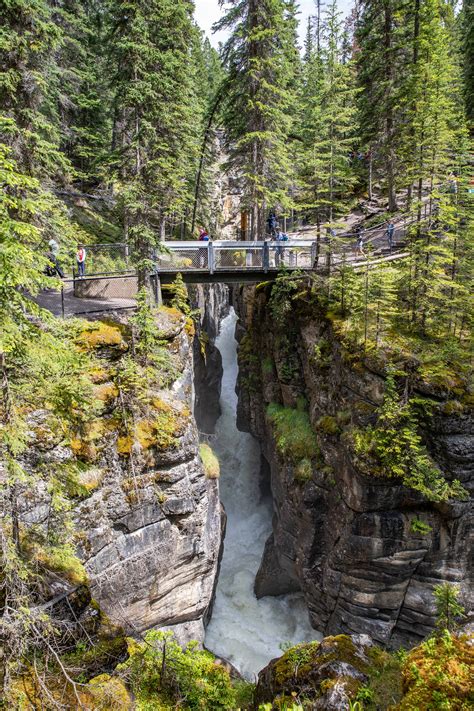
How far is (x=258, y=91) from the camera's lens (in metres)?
17.0

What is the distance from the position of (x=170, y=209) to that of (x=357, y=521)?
13222 millimetres

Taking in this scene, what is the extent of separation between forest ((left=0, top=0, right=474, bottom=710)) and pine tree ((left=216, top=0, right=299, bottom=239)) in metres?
0.08

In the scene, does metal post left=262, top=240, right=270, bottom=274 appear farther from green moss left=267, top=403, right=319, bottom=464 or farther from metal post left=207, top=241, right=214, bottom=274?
green moss left=267, top=403, right=319, bottom=464

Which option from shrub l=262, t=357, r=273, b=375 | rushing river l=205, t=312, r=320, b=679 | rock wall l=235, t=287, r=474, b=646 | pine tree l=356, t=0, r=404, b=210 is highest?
pine tree l=356, t=0, r=404, b=210

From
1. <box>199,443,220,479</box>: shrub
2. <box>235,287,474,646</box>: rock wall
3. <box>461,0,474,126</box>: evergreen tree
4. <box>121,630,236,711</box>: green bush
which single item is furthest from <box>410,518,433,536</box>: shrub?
<box>461,0,474,126</box>: evergreen tree

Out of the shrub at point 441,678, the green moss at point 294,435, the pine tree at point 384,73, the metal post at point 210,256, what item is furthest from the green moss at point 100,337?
the pine tree at point 384,73

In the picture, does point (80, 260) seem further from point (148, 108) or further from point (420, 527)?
point (420, 527)

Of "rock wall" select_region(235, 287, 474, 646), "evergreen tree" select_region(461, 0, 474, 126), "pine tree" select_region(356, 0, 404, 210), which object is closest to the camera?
"rock wall" select_region(235, 287, 474, 646)

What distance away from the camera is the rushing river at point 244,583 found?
52.9 feet

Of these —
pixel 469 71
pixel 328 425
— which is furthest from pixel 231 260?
pixel 469 71

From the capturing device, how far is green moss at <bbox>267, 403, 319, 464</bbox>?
16.0 m

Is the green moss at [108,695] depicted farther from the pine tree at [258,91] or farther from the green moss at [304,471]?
the pine tree at [258,91]

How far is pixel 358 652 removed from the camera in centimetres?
620

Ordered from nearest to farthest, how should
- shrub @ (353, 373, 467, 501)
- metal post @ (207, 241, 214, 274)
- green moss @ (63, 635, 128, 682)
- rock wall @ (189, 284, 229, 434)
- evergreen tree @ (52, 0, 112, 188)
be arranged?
green moss @ (63, 635, 128, 682), shrub @ (353, 373, 467, 501), metal post @ (207, 241, 214, 274), rock wall @ (189, 284, 229, 434), evergreen tree @ (52, 0, 112, 188)
